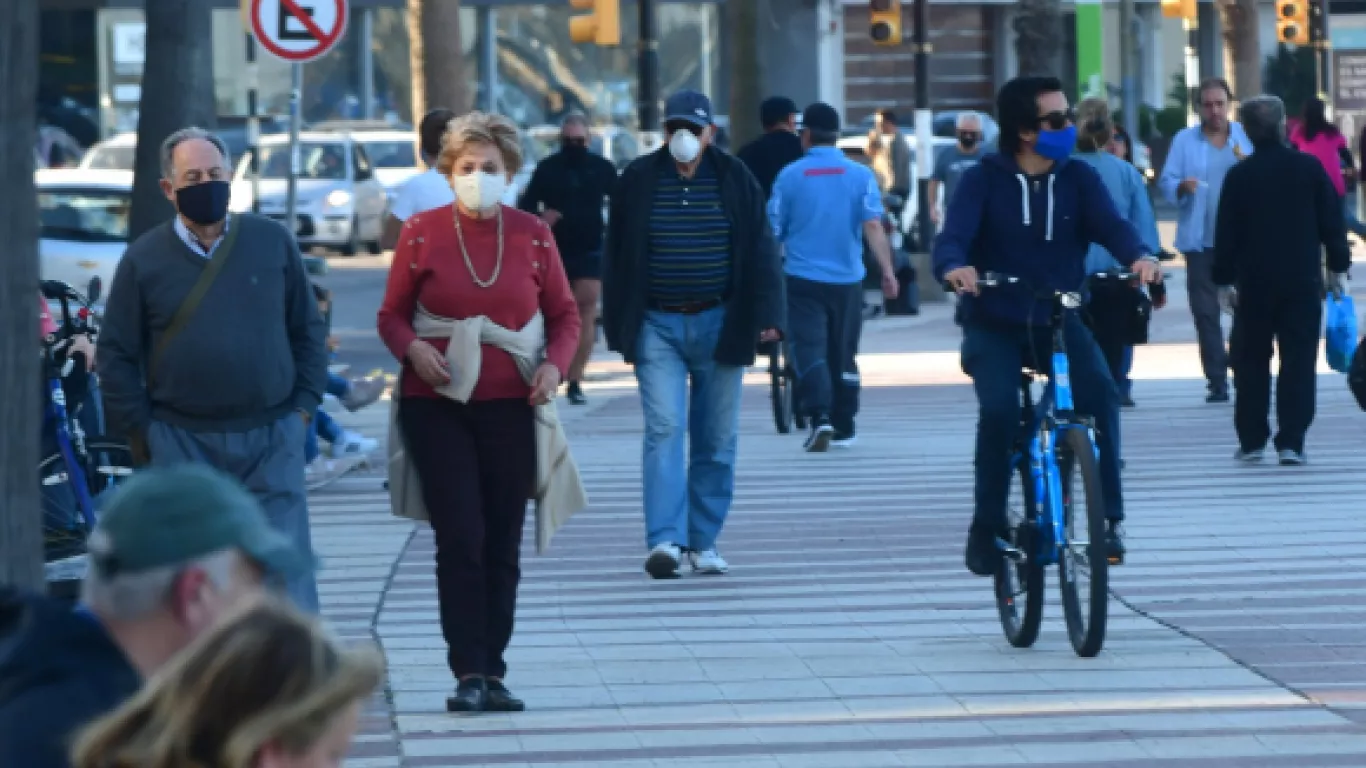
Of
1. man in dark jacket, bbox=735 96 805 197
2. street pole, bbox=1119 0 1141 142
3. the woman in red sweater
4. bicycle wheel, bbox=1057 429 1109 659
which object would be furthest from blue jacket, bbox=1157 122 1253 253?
street pole, bbox=1119 0 1141 142

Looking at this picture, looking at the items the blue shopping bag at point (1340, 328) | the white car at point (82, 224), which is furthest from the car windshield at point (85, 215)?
the blue shopping bag at point (1340, 328)

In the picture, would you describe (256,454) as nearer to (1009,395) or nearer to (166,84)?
(1009,395)

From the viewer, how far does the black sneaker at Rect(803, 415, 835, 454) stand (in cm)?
1492

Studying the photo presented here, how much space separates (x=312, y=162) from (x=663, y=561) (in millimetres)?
29573


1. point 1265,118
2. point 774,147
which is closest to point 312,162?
point 774,147

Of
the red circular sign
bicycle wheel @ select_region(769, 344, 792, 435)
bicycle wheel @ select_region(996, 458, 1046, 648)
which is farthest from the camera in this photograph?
the red circular sign

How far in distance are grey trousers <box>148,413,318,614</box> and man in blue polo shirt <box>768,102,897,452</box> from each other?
23.5 ft

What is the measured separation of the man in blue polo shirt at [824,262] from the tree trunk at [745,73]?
13.6m

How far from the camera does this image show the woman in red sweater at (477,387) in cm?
789

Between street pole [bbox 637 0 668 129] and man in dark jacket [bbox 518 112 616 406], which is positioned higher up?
street pole [bbox 637 0 668 129]

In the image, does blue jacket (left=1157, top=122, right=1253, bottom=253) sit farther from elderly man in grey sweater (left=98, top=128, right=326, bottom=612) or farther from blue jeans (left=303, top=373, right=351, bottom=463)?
elderly man in grey sweater (left=98, top=128, right=326, bottom=612)

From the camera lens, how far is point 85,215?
22844mm

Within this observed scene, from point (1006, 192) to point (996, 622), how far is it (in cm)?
147

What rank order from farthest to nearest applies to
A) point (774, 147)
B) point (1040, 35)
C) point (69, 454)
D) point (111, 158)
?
point (111, 158) < point (1040, 35) < point (774, 147) < point (69, 454)
